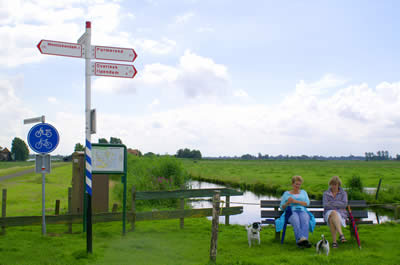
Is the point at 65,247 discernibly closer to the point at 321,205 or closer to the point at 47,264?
the point at 47,264

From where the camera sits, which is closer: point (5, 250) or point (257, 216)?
point (5, 250)

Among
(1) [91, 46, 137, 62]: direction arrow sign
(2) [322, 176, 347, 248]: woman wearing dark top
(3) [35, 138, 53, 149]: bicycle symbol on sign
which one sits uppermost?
(1) [91, 46, 137, 62]: direction arrow sign

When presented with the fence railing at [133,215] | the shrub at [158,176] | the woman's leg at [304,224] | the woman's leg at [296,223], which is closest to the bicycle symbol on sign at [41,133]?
the fence railing at [133,215]

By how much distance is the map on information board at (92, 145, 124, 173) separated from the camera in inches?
321

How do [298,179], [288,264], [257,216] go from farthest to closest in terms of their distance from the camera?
1. [257,216]
2. [298,179]
3. [288,264]

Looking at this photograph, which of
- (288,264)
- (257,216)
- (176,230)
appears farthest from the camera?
(257,216)

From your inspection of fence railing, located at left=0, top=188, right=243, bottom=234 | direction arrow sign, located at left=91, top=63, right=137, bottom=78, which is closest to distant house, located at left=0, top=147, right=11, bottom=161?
fence railing, located at left=0, top=188, right=243, bottom=234

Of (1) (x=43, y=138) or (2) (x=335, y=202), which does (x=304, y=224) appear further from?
(1) (x=43, y=138)

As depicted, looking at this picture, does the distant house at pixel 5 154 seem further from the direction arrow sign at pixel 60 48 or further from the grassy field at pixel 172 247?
the direction arrow sign at pixel 60 48

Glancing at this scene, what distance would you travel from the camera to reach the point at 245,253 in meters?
6.56

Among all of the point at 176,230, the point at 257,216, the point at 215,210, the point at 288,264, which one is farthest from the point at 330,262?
the point at 257,216

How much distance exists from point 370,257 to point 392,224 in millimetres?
3875

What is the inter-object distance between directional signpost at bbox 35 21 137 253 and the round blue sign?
223 cm

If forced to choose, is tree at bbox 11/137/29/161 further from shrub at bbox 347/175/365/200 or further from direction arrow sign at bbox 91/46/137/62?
direction arrow sign at bbox 91/46/137/62
